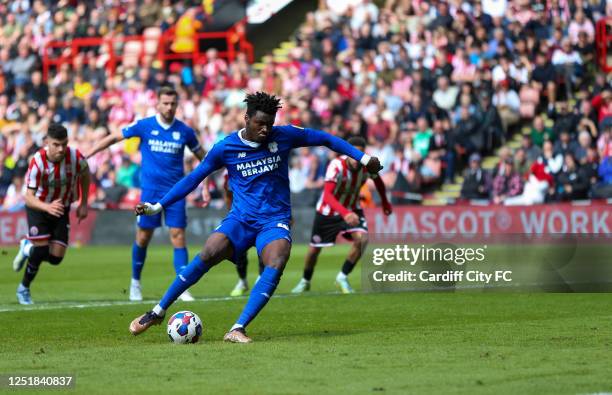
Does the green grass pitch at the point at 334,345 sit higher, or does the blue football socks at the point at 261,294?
the blue football socks at the point at 261,294

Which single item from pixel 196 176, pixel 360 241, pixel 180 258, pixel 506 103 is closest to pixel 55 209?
pixel 180 258

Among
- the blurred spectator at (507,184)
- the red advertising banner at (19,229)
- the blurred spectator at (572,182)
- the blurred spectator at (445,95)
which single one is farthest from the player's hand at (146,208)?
the red advertising banner at (19,229)

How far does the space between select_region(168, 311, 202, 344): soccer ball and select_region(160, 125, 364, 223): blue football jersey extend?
1089 millimetres

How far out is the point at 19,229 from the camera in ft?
94.1

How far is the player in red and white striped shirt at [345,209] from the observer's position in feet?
52.9

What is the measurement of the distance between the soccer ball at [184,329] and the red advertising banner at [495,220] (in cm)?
1381

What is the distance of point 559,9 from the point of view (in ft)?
87.4

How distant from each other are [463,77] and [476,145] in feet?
5.12

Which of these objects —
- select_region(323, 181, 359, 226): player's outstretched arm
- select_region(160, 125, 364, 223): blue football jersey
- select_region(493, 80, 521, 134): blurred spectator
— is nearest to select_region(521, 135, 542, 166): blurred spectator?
select_region(493, 80, 521, 134): blurred spectator

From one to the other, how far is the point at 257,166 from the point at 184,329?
1.58 m

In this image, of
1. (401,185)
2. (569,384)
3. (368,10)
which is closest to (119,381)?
(569,384)

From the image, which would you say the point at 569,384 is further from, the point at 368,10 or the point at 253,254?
the point at 368,10

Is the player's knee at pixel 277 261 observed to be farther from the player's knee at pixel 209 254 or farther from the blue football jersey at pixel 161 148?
the blue football jersey at pixel 161 148

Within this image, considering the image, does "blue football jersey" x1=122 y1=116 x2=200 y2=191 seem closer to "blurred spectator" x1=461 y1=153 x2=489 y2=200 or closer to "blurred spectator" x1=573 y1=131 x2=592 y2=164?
"blurred spectator" x1=573 y1=131 x2=592 y2=164
